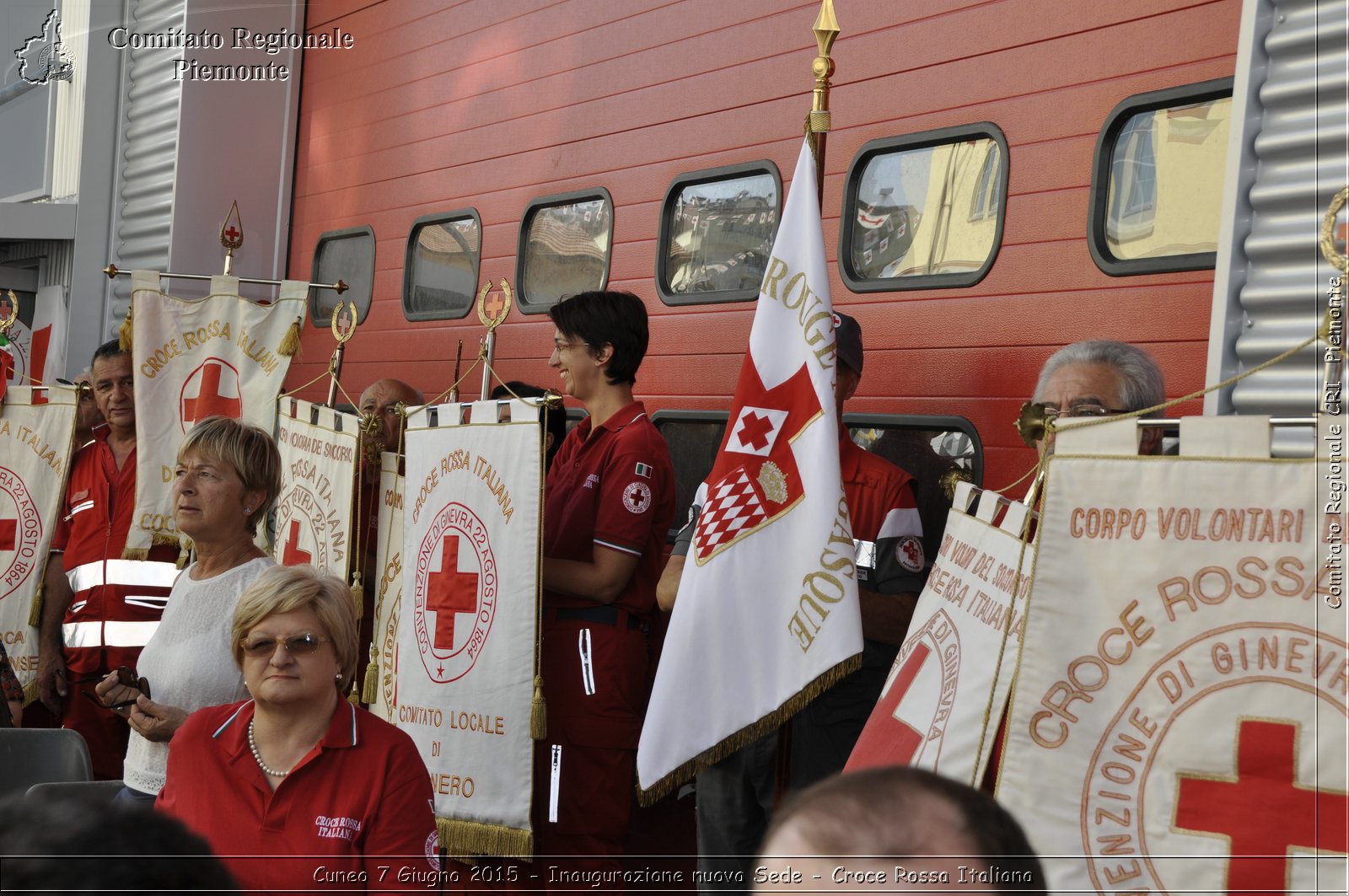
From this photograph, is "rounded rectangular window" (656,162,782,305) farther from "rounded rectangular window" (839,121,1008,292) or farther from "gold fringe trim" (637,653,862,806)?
"gold fringe trim" (637,653,862,806)

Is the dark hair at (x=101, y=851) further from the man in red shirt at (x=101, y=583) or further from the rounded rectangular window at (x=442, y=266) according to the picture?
the rounded rectangular window at (x=442, y=266)

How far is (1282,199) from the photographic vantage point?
2559mm

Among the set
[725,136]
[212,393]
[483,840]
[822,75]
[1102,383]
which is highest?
[725,136]

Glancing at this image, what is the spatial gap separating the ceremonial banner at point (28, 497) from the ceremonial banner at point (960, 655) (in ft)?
13.3

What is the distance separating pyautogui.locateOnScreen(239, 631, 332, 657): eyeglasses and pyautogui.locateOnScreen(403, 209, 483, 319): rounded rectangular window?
3253mm

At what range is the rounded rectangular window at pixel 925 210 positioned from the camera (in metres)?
3.69

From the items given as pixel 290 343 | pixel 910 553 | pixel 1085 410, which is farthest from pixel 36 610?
pixel 1085 410

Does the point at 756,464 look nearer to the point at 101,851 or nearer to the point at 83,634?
the point at 101,851

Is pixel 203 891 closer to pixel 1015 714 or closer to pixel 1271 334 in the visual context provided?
pixel 1015 714

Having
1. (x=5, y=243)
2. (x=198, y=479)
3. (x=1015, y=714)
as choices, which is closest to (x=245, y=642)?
(x=198, y=479)

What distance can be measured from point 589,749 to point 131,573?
2407 millimetres

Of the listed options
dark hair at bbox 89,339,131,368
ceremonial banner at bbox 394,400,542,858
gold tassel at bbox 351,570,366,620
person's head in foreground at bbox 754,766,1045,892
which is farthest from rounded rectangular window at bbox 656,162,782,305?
person's head in foreground at bbox 754,766,1045,892

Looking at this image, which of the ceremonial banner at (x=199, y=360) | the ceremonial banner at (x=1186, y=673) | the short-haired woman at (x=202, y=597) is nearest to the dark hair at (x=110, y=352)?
the ceremonial banner at (x=199, y=360)

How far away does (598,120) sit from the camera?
5.22 meters
